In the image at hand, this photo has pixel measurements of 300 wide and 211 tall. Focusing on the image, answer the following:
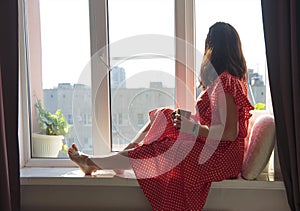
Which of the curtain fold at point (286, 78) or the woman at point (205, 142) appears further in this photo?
the woman at point (205, 142)

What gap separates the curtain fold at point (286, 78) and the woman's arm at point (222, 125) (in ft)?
0.57

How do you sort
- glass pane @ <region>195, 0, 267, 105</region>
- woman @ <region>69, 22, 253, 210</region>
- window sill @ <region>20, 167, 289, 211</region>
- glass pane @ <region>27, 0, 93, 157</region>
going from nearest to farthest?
1. woman @ <region>69, 22, 253, 210</region>
2. window sill @ <region>20, 167, 289, 211</region>
3. glass pane @ <region>195, 0, 267, 105</region>
4. glass pane @ <region>27, 0, 93, 157</region>

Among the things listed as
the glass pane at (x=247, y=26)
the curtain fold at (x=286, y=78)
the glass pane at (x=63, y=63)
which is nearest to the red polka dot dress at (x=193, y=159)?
the curtain fold at (x=286, y=78)

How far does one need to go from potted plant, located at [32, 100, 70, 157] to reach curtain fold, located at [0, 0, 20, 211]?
13.4 inches

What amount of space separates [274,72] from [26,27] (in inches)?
51.9

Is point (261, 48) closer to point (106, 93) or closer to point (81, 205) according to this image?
point (106, 93)

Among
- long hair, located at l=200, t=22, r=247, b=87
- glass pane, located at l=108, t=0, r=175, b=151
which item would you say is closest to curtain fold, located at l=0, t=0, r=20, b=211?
glass pane, located at l=108, t=0, r=175, b=151

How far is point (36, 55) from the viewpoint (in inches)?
82.8

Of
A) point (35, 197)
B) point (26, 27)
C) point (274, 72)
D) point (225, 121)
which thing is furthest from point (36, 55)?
point (274, 72)

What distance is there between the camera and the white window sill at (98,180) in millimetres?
1707

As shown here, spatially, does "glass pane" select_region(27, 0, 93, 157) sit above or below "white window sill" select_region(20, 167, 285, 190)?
above

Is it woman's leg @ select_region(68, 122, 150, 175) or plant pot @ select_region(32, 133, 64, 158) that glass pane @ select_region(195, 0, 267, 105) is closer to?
woman's leg @ select_region(68, 122, 150, 175)

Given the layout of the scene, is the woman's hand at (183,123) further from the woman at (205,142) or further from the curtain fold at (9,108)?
the curtain fold at (9,108)

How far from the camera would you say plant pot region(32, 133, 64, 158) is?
6.95 ft
